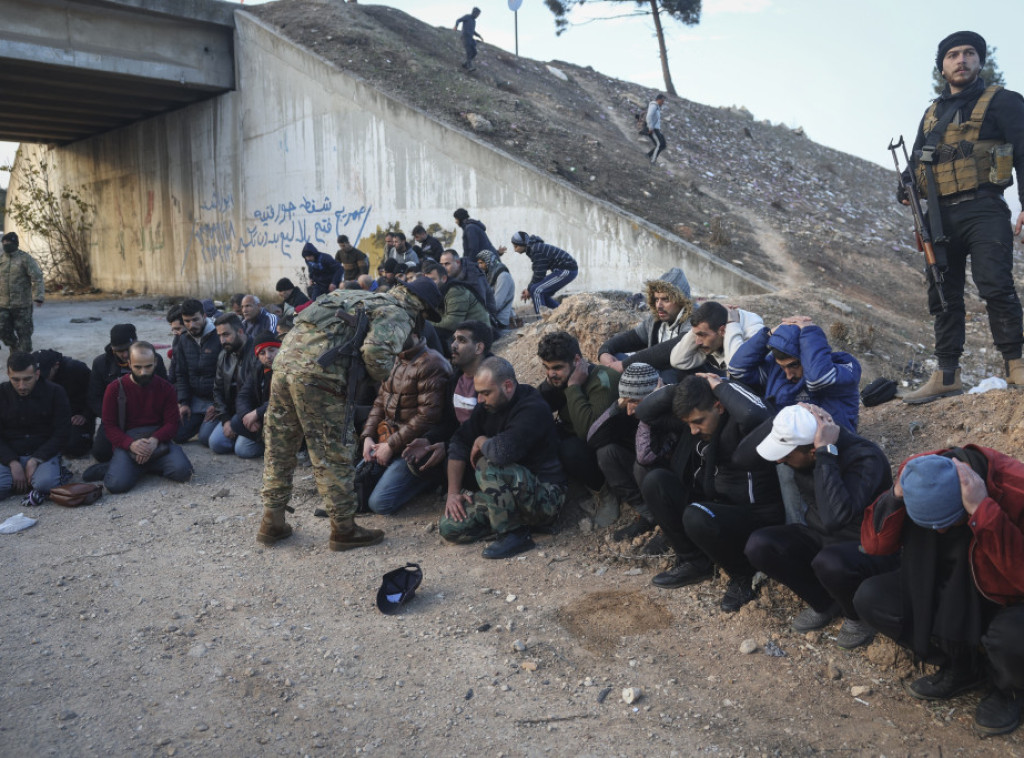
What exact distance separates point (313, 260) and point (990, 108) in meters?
9.57

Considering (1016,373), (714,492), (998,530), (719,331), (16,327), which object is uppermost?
(719,331)

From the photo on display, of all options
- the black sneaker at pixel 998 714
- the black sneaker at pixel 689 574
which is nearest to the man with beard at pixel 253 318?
the black sneaker at pixel 689 574

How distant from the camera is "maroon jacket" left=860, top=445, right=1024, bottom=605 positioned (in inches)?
97.8

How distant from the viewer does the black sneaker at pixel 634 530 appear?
4.59 meters

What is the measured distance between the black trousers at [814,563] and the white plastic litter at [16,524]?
4786mm

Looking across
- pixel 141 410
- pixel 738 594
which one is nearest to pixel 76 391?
pixel 141 410

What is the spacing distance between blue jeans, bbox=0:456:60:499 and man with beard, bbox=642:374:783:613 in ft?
15.1

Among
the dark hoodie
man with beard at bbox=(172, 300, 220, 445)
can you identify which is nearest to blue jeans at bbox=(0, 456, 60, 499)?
man with beard at bbox=(172, 300, 220, 445)

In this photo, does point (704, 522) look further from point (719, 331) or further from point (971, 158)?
point (971, 158)

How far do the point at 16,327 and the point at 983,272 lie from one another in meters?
11.6

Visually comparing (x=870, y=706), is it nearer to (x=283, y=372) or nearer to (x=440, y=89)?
(x=283, y=372)

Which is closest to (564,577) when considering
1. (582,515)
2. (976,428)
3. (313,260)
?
Answer: (582,515)

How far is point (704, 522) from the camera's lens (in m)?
3.58

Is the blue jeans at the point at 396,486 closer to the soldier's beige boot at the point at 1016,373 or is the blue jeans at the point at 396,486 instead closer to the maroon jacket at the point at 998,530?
the maroon jacket at the point at 998,530
